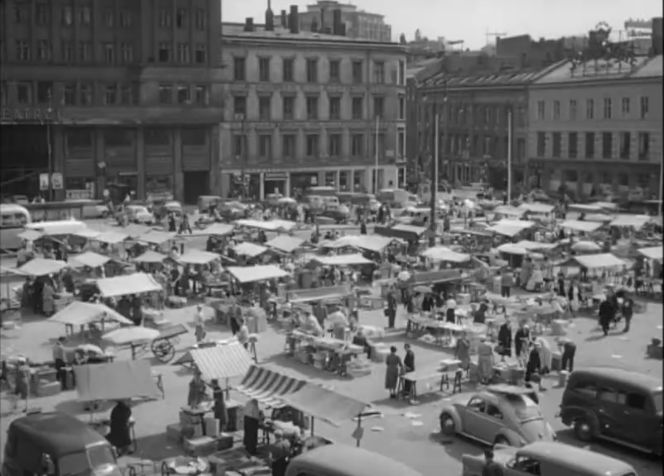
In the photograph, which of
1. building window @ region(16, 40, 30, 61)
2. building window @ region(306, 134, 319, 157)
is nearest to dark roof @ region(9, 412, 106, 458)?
building window @ region(16, 40, 30, 61)

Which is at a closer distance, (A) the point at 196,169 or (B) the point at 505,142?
(A) the point at 196,169

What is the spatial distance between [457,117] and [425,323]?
5581cm

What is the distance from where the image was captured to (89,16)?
2367 inches

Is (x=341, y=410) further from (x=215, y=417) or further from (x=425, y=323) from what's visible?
(x=425, y=323)

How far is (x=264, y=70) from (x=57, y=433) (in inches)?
2202

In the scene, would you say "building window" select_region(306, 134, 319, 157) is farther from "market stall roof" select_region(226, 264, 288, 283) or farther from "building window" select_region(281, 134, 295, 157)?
"market stall roof" select_region(226, 264, 288, 283)

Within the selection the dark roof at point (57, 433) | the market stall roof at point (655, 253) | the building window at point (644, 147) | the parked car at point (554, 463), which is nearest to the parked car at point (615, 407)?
the market stall roof at point (655, 253)

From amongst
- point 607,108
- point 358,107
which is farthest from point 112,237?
point 358,107

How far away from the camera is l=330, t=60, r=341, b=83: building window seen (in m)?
71.1

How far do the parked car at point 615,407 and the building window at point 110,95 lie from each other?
48.3m

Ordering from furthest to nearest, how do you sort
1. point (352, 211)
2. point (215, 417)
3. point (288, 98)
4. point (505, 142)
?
point (505, 142), point (288, 98), point (352, 211), point (215, 417)

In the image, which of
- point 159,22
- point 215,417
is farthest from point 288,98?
point 215,417

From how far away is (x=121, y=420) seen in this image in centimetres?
1677

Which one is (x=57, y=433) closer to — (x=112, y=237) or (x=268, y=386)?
(x=268, y=386)
